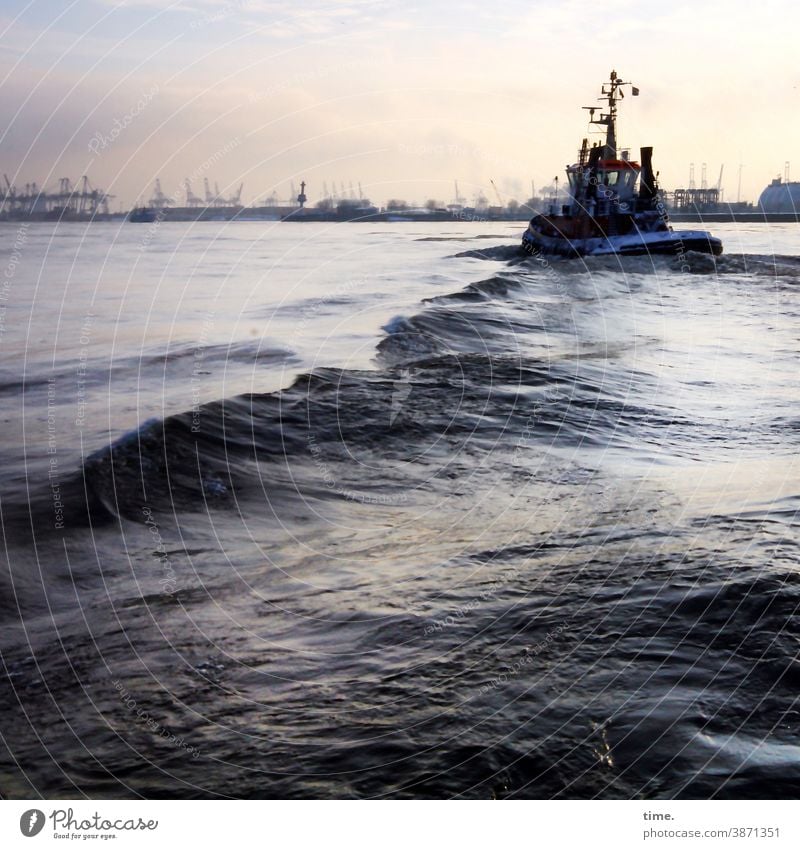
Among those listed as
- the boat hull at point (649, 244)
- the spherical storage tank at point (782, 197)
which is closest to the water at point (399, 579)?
the boat hull at point (649, 244)

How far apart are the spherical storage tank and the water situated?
148467 mm

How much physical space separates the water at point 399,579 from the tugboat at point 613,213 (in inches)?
1454

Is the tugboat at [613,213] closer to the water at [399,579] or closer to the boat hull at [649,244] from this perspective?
the boat hull at [649,244]

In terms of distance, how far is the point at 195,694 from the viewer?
4.85m

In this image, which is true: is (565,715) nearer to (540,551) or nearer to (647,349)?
(540,551)

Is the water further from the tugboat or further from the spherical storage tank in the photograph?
the spherical storage tank

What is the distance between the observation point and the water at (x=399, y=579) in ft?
14.0

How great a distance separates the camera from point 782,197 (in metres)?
155

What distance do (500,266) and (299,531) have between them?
143ft

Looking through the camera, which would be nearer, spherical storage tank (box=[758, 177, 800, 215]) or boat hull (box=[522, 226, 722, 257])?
boat hull (box=[522, 226, 722, 257])

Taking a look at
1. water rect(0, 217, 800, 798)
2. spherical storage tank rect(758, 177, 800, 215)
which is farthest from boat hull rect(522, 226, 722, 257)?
spherical storage tank rect(758, 177, 800, 215)

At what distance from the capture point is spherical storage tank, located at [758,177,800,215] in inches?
5807

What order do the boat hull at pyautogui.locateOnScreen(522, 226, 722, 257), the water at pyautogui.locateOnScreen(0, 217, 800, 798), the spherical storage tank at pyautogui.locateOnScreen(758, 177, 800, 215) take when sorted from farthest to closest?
the spherical storage tank at pyautogui.locateOnScreen(758, 177, 800, 215) → the boat hull at pyautogui.locateOnScreen(522, 226, 722, 257) → the water at pyautogui.locateOnScreen(0, 217, 800, 798)

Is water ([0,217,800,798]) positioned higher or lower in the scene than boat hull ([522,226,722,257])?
lower
